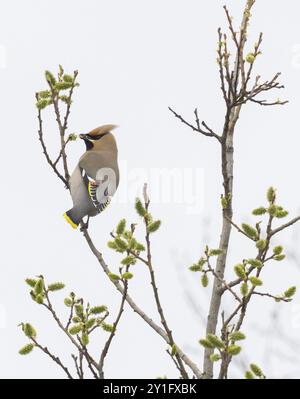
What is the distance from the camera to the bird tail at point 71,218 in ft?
23.5

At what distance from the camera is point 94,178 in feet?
25.2

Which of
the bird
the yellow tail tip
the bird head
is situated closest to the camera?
the yellow tail tip

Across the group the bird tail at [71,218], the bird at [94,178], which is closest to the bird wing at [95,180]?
the bird at [94,178]

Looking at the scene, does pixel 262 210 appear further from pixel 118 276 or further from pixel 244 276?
pixel 118 276

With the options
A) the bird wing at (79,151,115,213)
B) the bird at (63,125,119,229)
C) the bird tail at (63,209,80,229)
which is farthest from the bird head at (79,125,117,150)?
the bird tail at (63,209,80,229)

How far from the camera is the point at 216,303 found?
5.06 metres

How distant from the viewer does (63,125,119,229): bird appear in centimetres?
742

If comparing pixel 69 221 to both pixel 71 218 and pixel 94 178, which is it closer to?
pixel 71 218

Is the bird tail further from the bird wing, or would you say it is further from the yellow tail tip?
the bird wing

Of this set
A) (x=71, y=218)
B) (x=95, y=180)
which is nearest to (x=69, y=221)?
(x=71, y=218)

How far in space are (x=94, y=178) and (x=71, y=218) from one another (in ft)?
1.68

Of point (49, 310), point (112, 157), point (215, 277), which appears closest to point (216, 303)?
point (215, 277)

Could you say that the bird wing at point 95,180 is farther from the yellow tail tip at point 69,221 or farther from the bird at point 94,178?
the yellow tail tip at point 69,221
